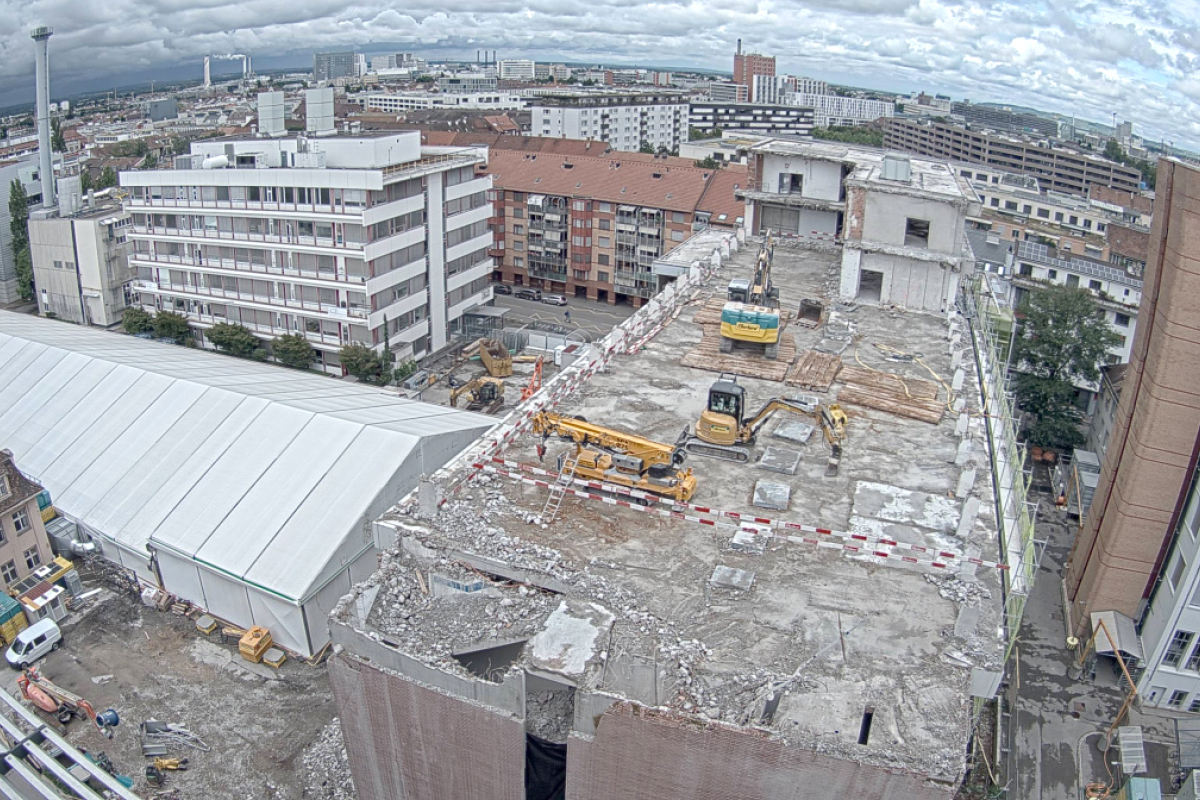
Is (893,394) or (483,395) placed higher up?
(893,394)

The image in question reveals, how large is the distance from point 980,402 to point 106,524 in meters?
26.8

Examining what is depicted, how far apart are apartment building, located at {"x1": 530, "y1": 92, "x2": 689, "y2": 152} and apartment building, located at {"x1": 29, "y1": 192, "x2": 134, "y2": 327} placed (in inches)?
2467

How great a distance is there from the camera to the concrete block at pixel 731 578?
15.1 meters

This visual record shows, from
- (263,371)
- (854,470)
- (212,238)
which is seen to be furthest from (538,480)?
(212,238)

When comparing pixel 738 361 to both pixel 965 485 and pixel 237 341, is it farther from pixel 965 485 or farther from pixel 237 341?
pixel 237 341

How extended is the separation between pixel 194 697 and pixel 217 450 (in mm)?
8622

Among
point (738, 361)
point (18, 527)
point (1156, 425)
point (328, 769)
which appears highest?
point (738, 361)

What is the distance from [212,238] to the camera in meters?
48.2

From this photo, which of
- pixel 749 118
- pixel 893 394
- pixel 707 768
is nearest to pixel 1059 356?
pixel 893 394

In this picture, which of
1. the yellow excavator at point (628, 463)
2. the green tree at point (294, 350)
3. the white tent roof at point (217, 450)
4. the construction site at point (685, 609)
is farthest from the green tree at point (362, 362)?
the yellow excavator at point (628, 463)

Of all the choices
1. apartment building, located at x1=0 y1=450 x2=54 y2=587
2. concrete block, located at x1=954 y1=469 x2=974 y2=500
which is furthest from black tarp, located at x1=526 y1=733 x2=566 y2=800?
apartment building, located at x1=0 y1=450 x2=54 y2=587

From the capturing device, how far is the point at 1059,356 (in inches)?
1641

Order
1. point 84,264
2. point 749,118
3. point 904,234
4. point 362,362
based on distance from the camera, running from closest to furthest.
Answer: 1. point 904,234
2. point 362,362
3. point 84,264
4. point 749,118

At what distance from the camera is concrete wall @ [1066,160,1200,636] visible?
25391 mm
